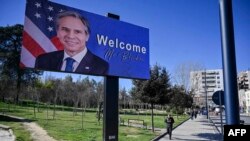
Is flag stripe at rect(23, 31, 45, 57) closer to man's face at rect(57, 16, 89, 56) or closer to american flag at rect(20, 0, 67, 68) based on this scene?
american flag at rect(20, 0, 67, 68)

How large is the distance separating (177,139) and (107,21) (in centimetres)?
996

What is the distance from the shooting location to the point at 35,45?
10070mm

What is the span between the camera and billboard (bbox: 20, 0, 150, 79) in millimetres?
10125

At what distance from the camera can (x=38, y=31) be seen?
401 inches

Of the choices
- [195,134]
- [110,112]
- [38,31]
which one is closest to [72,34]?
[38,31]

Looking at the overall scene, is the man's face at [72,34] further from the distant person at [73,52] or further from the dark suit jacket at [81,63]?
the dark suit jacket at [81,63]

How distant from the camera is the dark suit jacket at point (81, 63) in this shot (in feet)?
33.7

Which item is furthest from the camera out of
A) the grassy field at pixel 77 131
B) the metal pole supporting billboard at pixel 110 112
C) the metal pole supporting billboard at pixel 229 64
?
the grassy field at pixel 77 131

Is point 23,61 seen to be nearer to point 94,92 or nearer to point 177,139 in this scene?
point 177,139

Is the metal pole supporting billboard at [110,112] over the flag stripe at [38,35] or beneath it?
beneath

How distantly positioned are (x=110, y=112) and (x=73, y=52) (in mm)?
2882

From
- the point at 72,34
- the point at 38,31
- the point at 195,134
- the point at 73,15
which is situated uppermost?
the point at 73,15

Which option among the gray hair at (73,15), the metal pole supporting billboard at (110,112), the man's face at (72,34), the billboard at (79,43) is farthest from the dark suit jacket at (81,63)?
the gray hair at (73,15)

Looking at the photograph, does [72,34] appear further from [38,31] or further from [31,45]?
[31,45]
